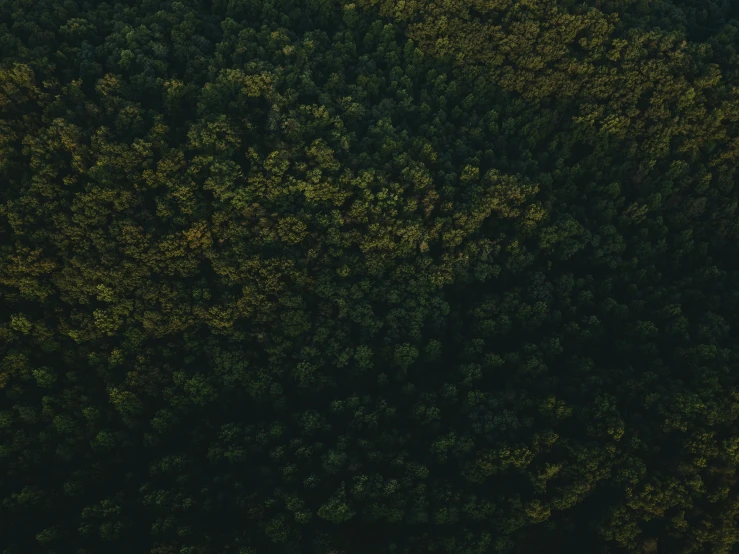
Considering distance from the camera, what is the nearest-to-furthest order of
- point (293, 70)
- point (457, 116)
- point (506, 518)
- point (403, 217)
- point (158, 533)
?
point (158, 533)
point (506, 518)
point (403, 217)
point (293, 70)
point (457, 116)

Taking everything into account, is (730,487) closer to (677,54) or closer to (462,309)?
(462,309)

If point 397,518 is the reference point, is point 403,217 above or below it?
above

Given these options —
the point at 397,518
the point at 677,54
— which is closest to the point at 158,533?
the point at 397,518

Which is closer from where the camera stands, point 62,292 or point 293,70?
point 62,292

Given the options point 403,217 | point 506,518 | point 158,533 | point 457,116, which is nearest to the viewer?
point 158,533

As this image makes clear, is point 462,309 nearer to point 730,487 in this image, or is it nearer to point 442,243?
point 442,243

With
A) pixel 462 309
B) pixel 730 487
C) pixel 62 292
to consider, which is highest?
pixel 62 292
